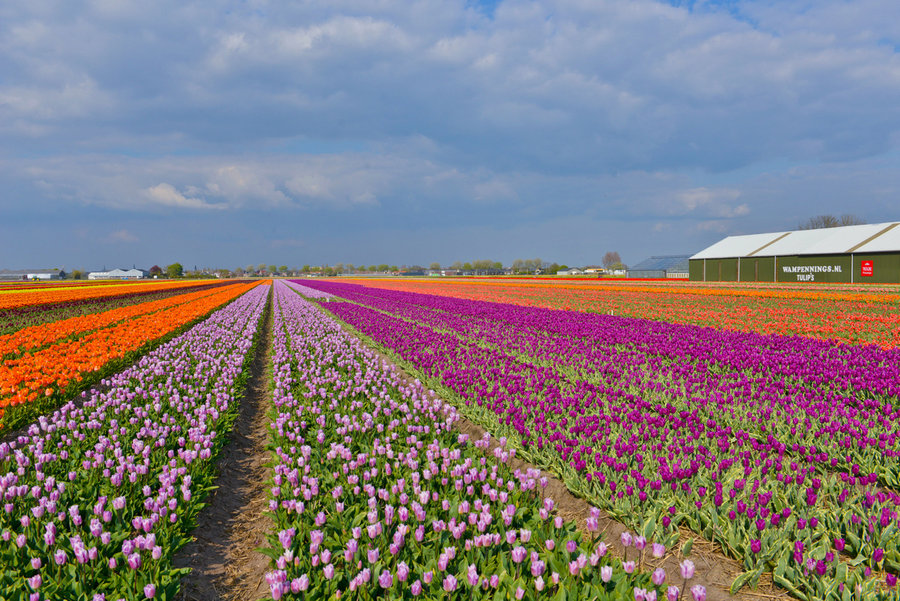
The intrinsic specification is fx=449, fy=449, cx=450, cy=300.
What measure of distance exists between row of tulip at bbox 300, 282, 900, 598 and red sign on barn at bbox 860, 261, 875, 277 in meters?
50.1

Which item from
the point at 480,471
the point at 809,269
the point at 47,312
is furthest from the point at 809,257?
the point at 47,312

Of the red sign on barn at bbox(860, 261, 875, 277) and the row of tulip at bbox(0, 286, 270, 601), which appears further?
the red sign on barn at bbox(860, 261, 875, 277)

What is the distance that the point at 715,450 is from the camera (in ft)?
17.6

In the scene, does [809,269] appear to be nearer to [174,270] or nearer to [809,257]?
[809,257]

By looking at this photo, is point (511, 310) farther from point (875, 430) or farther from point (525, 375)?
point (875, 430)

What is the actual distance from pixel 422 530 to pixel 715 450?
12.6ft

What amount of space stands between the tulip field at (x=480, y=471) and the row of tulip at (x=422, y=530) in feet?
0.08

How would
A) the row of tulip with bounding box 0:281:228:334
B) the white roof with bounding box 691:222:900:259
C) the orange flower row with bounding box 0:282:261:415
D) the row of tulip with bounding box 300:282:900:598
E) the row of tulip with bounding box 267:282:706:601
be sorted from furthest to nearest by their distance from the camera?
1. the white roof with bounding box 691:222:900:259
2. the row of tulip with bounding box 0:281:228:334
3. the orange flower row with bounding box 0:282:261:415
4. the row of tulip with bounding box 300:282:900:598
5. the row of tulip with bounding box 267:282:706:601

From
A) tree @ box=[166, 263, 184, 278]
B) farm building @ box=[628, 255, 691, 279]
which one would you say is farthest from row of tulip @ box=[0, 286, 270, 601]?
tree @ box=[166, 263, 184, 278]

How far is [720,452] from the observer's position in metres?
5.35

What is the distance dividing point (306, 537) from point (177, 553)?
1.27 m

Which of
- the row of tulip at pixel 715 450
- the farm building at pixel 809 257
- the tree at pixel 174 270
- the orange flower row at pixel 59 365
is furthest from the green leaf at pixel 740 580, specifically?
the tree at pixel 174 270

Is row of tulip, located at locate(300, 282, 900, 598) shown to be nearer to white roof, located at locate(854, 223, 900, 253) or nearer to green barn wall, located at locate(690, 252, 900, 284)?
green barn wall, located at locate(690, 252, 900, 284)

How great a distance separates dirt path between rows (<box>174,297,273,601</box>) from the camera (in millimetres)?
3805
